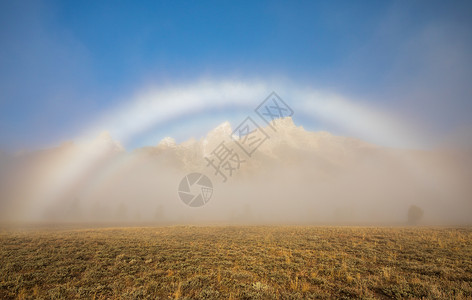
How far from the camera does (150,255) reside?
46.9 feet

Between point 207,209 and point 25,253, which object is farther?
point 207,209

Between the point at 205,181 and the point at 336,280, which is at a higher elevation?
the point at 205,181

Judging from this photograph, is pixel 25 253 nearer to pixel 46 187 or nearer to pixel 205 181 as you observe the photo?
pixel 205 181

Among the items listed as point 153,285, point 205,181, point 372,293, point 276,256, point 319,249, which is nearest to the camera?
point 372,293

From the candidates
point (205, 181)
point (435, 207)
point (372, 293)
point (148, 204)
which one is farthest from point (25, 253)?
point (435, 207)

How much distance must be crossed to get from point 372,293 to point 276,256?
688cm

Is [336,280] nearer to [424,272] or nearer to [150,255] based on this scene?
[424,272]

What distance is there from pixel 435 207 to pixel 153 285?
26409 cm

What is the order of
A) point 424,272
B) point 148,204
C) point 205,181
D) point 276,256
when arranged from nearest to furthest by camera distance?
point 424,272, point 276,256, point 205,181, point 148,204

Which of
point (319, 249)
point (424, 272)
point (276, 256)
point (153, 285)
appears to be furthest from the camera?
point (319, 249)

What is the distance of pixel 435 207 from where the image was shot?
179625mm

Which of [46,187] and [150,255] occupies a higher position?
[46,187]

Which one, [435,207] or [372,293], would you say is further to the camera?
[435,207]

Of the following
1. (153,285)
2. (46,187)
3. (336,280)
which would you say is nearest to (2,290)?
(153,285)
